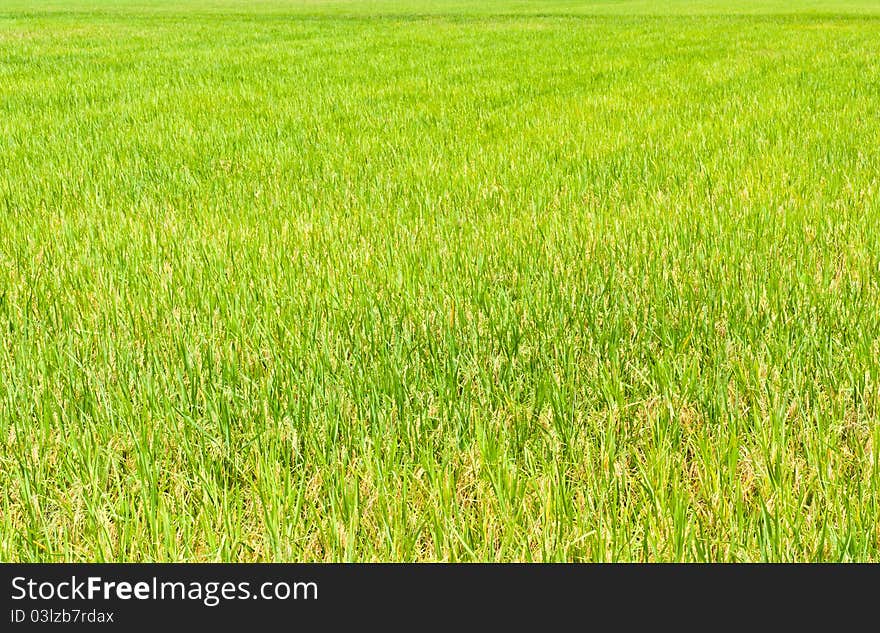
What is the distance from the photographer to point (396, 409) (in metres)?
2.09

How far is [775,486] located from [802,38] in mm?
16695

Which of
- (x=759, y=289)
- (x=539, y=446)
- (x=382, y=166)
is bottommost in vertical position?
(x=539, y=446)

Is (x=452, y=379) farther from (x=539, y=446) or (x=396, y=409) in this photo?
(x=539, y=446)

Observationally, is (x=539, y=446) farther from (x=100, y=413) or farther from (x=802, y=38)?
Result: (x=802, y=38)

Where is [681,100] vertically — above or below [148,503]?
above

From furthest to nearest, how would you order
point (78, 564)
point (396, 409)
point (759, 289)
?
point (759, 289) < point (396, 409) < point (78, 564)

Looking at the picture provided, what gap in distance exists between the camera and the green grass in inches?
64.5

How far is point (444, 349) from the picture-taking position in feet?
8.09

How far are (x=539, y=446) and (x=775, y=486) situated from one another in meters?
0.50

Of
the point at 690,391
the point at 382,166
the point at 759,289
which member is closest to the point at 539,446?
the point at 690,391

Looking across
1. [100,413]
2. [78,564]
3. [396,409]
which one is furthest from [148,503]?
[396,409]

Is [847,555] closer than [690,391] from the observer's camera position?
Yes

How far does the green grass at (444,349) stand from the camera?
1638 mm

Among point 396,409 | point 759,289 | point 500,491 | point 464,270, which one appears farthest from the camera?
point 464,270
